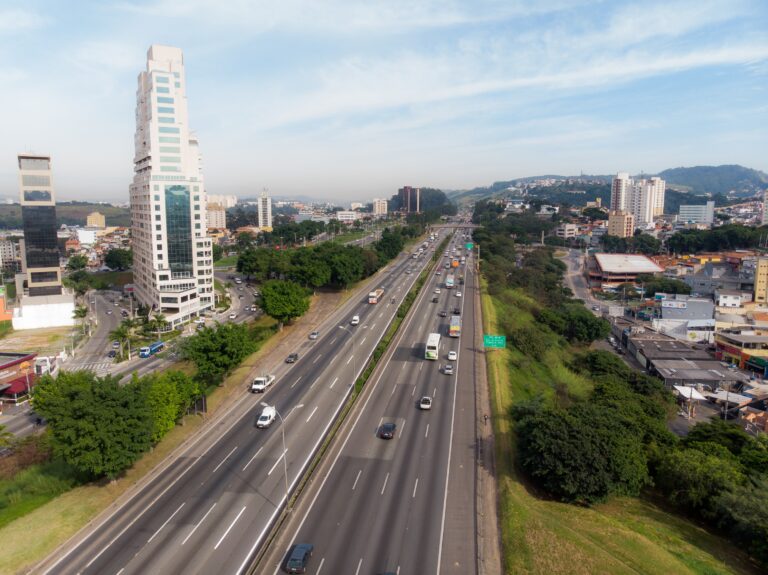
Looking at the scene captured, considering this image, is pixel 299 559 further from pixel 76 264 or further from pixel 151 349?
pixel 76 264

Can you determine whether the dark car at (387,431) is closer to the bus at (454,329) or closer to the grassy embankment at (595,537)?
the grassy embankment at (595,537)

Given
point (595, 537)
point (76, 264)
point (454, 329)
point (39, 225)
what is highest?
point (39, 225)

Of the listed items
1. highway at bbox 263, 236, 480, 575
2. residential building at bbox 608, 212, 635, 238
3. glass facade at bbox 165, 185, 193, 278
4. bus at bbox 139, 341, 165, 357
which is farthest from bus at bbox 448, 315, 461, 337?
residential building at bbox 608, 212, 635, 238

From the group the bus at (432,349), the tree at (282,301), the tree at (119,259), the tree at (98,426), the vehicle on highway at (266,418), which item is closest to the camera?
the tree at (98,426)

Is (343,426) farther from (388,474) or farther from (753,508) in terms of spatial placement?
(753,508)

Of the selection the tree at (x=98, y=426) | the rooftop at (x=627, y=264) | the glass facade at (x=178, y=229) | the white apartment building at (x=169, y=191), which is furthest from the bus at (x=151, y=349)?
the rooftop at (x=627, y=264)

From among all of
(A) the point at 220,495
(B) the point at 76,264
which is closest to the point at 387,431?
(A) the point at 220,495
